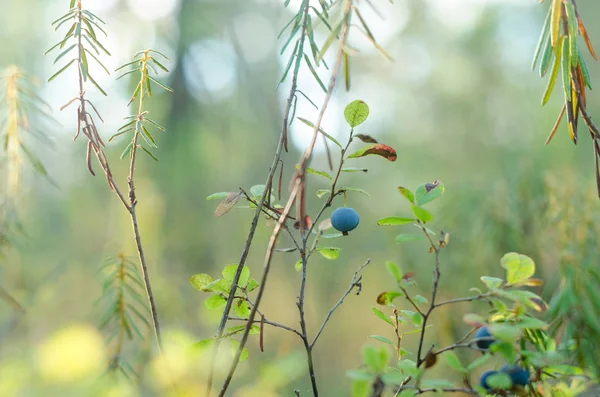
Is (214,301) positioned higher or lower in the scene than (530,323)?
higher

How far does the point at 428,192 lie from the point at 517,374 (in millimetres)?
160

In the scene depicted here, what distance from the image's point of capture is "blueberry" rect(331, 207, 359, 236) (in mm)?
587

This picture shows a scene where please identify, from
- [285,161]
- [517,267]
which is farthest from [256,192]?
[285,161]

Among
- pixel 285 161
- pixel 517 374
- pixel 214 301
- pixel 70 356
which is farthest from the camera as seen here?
pixel 285 161

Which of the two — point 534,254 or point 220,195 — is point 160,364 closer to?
point 220,195

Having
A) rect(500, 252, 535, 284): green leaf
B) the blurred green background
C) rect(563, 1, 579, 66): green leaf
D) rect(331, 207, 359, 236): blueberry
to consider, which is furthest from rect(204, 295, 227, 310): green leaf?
rect(563, 1, 579, 66): green leaf

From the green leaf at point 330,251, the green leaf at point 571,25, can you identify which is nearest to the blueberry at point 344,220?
the green leaf at point 330,251

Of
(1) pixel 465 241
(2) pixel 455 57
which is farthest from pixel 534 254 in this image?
(2) pixel 455 57

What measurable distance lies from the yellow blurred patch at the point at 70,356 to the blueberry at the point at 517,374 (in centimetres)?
29

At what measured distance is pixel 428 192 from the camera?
50 cm

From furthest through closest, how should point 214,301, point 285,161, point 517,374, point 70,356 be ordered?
point 285,161 < point 214,301 < point 517,374 < point 70,356

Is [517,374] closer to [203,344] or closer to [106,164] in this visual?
[203,344]

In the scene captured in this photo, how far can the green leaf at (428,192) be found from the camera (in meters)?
0.49

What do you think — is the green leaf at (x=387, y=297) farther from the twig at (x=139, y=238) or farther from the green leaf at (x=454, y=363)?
the twig at (x=139, y=238)
